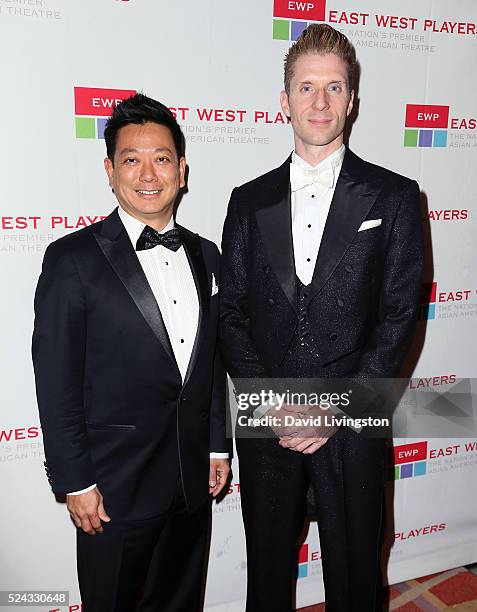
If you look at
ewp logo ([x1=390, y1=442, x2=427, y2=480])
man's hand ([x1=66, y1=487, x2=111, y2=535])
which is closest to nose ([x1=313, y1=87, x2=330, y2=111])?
man's hand ([x1=66, y1=487, x2=111, y2=535])

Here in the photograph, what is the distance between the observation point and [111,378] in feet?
6.82

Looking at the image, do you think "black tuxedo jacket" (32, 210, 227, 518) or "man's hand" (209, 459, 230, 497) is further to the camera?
"man's hand" (209, 459, 230, 497)

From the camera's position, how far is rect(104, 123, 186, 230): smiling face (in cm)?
210

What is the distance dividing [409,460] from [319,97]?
218 centimetres

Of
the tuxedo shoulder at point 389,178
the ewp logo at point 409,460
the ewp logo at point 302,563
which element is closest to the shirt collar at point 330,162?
the tuxedo shoulder at point 389,178

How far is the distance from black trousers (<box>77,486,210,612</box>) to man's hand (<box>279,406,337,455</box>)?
46 cm

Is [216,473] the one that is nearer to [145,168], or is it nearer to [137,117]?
[145,168]

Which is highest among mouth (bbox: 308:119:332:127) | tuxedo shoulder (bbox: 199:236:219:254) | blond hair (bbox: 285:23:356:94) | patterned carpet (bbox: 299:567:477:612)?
blond hair (bbox: 285:23:356:94)

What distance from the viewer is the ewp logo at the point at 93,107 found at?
2.50 metres

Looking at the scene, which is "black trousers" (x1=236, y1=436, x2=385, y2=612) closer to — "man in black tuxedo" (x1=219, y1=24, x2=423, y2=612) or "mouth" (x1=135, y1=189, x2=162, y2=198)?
"man in black tuxedo" (x1=219, y1=24, x2=423, y2=612)

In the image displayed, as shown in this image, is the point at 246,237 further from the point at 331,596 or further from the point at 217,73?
the point at 331,596

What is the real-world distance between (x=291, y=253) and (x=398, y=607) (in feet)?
7.00

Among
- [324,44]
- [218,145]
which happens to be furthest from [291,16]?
[324,44]

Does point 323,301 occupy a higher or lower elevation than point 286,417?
higher
